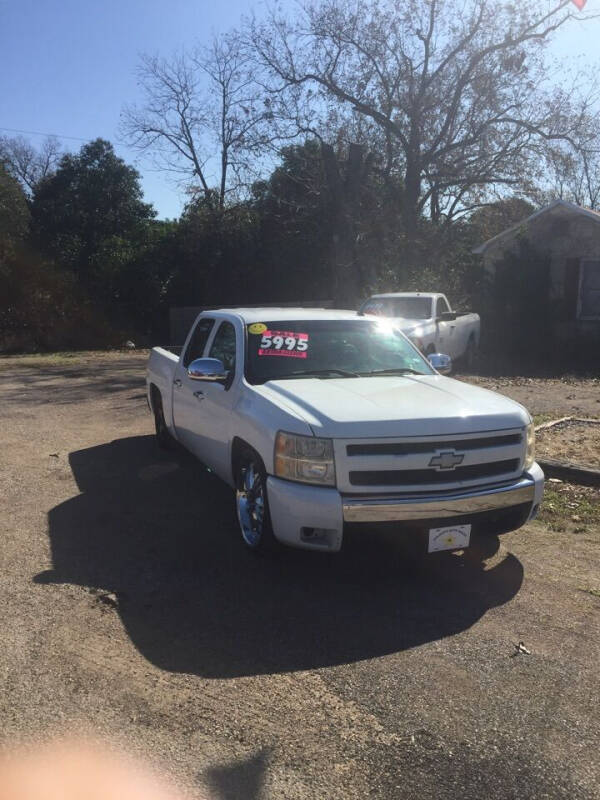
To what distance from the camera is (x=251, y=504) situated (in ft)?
16.5

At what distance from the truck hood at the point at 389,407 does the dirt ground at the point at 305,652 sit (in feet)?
2.46

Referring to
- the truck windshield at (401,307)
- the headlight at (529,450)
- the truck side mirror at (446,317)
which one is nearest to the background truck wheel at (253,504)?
the headlight at (529,450)

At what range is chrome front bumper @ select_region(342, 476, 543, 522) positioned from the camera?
14.0ft

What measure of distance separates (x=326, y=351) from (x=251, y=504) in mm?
1492

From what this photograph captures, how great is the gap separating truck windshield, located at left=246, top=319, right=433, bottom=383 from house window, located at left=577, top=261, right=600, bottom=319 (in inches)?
612

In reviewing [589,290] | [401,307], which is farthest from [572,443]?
[589,290]

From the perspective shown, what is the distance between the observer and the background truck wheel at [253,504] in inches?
184

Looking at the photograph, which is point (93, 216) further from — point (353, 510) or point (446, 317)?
Answer: point (353, 510)

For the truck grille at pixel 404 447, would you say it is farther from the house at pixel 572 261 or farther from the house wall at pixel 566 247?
the house wall at pixel 566 247

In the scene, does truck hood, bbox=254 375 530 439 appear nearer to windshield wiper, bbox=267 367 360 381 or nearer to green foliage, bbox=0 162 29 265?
windshield wiper, bbox=267 367 360 381

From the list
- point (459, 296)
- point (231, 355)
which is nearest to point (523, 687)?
point (231, 355)

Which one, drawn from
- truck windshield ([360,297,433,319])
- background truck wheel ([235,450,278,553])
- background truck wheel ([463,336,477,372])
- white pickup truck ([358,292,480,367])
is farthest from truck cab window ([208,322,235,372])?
background truck wheel ([463,336,477,372])

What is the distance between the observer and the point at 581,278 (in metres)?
20.2

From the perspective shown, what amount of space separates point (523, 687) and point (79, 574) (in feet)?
9.32
